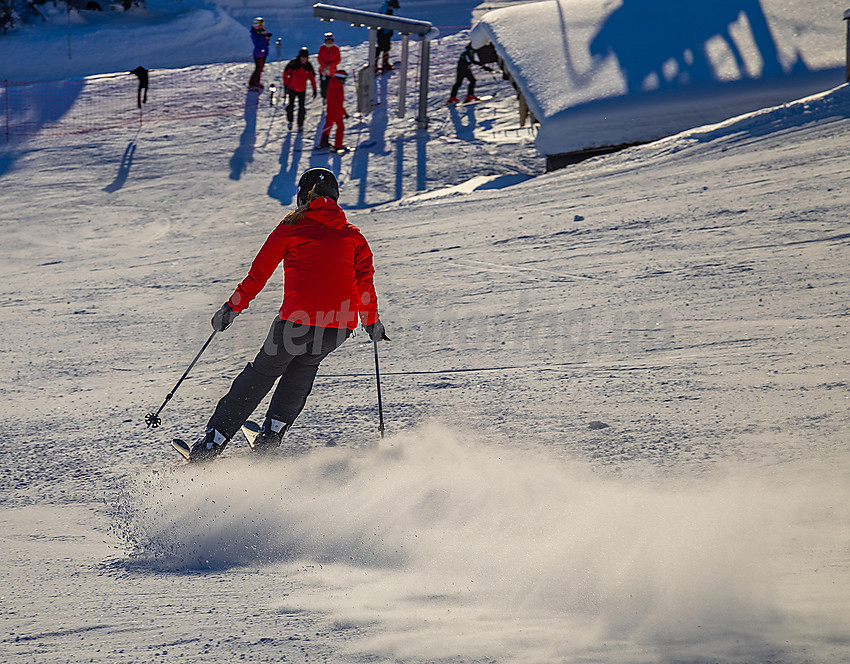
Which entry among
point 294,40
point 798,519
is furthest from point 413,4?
point 798,519

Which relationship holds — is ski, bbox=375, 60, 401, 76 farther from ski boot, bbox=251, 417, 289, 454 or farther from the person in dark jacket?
ski boot, bbox=251, 417, 289, 454

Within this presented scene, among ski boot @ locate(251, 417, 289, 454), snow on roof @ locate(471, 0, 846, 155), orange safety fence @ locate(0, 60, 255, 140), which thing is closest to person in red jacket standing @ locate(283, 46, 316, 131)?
orange safety fence @ locate(0, 60, 255, 140)

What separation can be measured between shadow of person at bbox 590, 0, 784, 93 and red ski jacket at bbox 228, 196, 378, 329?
8.88 meters

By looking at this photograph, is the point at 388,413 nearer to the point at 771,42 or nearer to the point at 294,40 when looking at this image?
the point at 771,42

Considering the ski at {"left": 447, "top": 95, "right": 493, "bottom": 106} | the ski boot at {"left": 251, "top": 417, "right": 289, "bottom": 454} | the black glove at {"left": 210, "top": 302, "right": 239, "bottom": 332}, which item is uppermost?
the ski at {"left": 447, "top": 95, "right": 493, "bottom": 106}

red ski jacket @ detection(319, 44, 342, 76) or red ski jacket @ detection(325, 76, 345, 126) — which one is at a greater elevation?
red ski jacket @ detection(319, 44, 342, 76)

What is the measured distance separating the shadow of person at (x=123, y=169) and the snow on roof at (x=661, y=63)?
248 inches

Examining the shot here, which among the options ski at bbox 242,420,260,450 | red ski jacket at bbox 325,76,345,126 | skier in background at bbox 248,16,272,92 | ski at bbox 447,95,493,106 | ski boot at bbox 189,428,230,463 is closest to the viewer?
ski boot at bbox 189,428,230,463

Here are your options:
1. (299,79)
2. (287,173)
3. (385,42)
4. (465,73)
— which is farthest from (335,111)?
(385,42)

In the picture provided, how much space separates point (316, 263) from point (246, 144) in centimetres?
1029

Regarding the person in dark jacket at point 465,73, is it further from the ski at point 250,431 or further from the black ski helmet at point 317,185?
the ski at point 250,431

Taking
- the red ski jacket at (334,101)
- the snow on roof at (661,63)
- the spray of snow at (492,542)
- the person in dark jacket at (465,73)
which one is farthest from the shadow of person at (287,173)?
the spray of snow at (492,542)

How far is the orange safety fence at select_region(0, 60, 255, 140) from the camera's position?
49.8 ft

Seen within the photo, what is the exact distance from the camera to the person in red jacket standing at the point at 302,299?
13.1 feet
